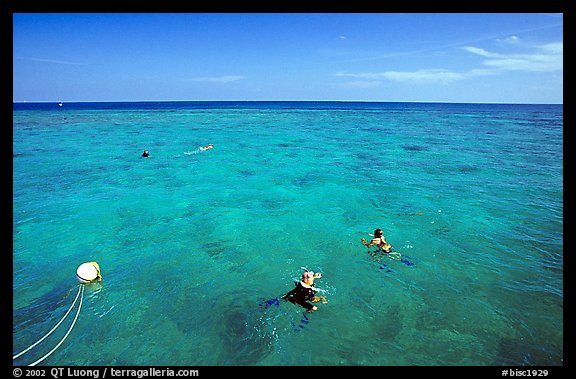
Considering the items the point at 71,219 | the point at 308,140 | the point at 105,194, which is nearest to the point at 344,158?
the point at 308,140

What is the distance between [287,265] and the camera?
12047 millimetres

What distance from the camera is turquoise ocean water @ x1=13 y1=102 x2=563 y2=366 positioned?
8281 mm

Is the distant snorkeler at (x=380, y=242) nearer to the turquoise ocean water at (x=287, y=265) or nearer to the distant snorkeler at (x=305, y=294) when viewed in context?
the turquoise ocean water at (x=287, y=265)

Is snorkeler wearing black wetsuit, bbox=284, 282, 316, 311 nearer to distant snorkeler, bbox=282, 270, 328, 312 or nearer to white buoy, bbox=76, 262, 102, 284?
distant snorkeler, bbox=282, 270, 328, 312

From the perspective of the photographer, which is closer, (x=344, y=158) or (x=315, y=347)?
(x=315, y=347)

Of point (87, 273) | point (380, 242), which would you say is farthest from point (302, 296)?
point (87, 273)

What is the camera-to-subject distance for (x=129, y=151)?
A: 33656mm

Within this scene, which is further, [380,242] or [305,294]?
[380,242]

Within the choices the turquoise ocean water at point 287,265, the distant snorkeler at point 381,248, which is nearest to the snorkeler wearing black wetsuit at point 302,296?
the turquoise ocean water at point 287,265

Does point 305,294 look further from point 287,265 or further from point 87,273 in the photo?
point 87,273

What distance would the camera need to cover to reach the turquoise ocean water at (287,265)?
8281 millimetres

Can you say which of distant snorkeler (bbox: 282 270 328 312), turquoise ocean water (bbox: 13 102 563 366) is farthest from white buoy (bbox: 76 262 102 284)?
distant snorkeler (bbox: 282 270 328 312)
